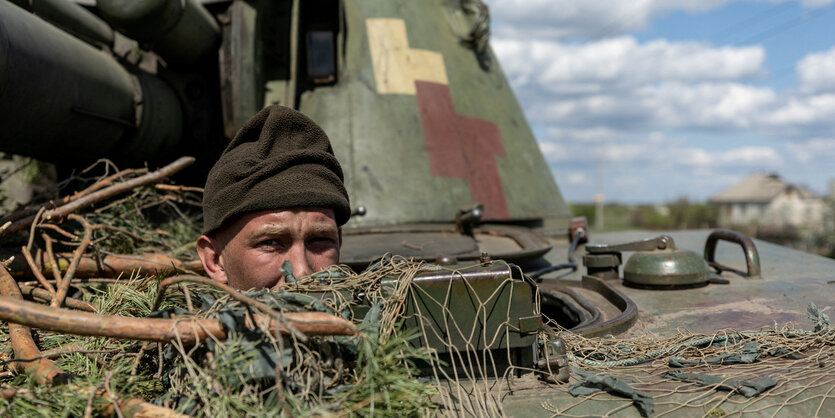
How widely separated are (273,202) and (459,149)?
7.24 ft

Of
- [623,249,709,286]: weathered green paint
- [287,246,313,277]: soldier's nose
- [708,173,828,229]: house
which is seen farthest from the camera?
[708,173,828,229]: house

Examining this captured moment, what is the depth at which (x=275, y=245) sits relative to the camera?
6.05 feet

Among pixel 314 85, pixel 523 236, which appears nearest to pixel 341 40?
pixel 314 85

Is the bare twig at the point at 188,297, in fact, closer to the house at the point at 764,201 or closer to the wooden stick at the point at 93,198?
the wooden stick at the point at 93,198

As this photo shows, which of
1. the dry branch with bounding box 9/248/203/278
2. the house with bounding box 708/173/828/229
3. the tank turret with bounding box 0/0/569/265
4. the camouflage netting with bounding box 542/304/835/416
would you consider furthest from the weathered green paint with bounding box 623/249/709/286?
the house with bounding box 708/173/828/229

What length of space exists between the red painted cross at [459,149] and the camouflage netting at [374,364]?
194 cm

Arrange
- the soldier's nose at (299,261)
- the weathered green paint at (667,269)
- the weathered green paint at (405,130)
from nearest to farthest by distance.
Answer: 1. the soldier's nose at (299,261)
2. the weathered green paint at (667,269)
3. the weathered green paint at (405,130)

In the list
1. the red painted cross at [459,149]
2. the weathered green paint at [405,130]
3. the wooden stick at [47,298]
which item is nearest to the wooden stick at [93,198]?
the wooden stick at [47,298]

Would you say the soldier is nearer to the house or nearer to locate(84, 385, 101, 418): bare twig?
locate(84, 385, 101, 418): bare twig

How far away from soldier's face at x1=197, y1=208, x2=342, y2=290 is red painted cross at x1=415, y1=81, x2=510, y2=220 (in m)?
1.90

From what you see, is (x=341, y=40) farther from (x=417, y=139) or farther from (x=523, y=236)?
(x=523, y=236)

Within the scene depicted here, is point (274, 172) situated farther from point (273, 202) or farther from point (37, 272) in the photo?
point (37, 272)

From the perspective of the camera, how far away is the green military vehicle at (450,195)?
5.08 ft

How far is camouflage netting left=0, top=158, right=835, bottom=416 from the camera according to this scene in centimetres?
122
